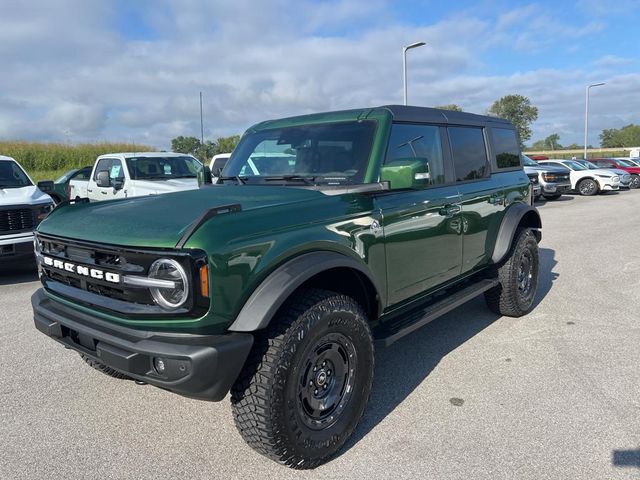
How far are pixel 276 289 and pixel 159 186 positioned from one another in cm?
722

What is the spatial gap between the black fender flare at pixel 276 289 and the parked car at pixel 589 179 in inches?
790

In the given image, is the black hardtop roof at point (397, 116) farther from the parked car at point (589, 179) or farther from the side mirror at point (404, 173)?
the parked car at point (589, 179)

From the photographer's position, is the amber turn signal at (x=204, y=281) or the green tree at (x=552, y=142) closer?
the amber turn signal at (x=204, y=281)

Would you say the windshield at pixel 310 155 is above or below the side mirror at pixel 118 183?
above

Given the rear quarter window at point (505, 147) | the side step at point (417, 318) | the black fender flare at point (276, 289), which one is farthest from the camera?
the rear quarter window at point (505, 147)

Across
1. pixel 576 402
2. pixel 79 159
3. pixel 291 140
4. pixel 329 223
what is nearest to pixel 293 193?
pixel 329 223

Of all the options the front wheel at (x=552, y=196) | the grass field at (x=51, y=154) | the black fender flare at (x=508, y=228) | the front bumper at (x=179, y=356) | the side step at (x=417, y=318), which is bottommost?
the front wheel at (x=552, y=196)

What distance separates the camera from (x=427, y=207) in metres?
3.63

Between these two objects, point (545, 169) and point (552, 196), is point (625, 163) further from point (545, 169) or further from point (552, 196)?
point (545, 169)

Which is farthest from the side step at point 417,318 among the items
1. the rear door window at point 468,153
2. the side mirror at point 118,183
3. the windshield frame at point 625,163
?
the windshield frame at point 625,163

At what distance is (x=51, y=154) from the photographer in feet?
94.2

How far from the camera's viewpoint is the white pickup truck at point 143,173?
9227 mm

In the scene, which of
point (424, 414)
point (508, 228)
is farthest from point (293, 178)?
point (508, 228)

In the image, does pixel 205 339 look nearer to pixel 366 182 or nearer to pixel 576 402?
pixel 366 182
